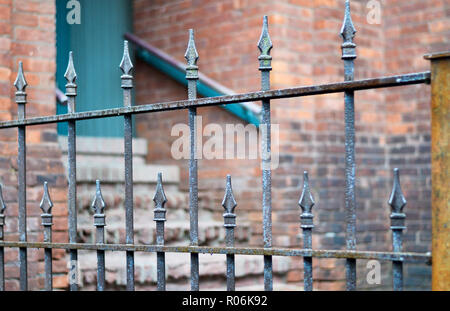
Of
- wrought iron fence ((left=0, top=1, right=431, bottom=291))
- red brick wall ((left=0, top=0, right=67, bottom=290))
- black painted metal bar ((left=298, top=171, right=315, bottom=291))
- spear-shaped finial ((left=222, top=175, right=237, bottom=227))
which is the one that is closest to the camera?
wrought iron fence ((left=0, top=1, right=431, bottom=291))

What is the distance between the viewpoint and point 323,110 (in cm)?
528

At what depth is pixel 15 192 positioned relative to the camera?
13.0 feet

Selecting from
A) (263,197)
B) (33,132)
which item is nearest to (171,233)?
(33,132)

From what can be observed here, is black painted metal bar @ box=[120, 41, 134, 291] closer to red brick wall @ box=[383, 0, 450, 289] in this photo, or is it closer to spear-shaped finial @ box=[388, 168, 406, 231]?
spear-shaped finial @ box=[388, 168, 406, 231]

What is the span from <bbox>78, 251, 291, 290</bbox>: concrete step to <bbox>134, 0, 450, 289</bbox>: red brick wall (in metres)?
0.45

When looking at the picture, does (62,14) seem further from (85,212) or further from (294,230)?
(294,230)

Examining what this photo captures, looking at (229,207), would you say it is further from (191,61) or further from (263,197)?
(191,61)

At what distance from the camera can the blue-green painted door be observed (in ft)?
19.2

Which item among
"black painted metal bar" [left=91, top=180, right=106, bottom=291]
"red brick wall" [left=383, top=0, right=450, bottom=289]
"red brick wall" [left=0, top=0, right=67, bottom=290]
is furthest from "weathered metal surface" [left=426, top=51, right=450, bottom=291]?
"red brick wall" [left=383, top=0, right=450, bottom=289]

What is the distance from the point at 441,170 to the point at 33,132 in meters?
2.84

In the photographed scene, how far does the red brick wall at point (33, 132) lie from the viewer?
3928 mm

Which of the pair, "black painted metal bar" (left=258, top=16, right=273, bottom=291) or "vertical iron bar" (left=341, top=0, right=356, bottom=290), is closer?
"vertical iron bar" (left=341, top=0, right=356, bottom=290)

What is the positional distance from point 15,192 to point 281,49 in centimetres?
217
